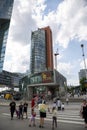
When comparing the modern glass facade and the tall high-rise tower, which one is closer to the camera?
the tall high-rise tower

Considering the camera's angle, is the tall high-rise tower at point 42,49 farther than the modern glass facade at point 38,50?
No

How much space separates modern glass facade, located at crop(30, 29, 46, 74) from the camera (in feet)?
447

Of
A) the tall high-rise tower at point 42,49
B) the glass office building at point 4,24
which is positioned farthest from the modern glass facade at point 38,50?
the glass office building at point 4,24

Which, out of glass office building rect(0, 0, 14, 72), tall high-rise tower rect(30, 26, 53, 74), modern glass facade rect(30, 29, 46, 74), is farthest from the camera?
modern glass facade rect(30, 29, 46, 74)

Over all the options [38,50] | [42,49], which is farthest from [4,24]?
[38,50]

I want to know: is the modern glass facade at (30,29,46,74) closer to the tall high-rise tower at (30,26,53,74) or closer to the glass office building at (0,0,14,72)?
the tall high-rise tower at (30,26,53,74)

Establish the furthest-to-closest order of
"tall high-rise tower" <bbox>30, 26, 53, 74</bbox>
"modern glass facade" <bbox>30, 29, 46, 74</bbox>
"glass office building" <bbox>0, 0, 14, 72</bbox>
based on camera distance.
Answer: "modern glass facade" <bbox>30, 29, 46, 74</bbox> → "tall high-rise tower" <bbox>30, 26, 53, 74</bbox> → "glass office building" <bbox>0, 0, 14, 72</bbox>

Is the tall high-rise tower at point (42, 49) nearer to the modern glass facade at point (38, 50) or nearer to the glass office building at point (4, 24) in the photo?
the modern glass facade at point (38, 50)

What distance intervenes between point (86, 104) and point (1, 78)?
154623mm

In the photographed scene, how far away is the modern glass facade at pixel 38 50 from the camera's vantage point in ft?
447

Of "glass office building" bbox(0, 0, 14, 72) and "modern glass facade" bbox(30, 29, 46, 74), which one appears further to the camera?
"modern glass facade" bbox(30, 29, 46, 74)

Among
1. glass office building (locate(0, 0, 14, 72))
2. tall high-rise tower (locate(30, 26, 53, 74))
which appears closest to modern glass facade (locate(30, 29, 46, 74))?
tall high-rise tower (locate(30, 26, 53, 74))

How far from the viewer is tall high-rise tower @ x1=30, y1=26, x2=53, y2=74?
445 ft

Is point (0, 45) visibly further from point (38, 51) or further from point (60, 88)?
point (38, 51)
